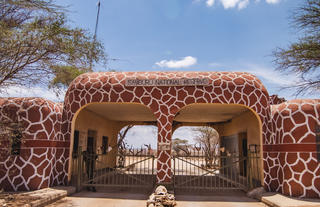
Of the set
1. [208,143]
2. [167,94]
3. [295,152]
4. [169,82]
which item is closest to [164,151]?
[167,94]

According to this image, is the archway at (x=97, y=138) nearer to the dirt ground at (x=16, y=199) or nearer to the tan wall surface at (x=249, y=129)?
the dirt ground at (x=16, y=199)

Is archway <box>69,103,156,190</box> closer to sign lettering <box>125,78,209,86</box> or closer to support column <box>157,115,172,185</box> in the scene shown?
sign lettering <box>125,78,209,86</box>

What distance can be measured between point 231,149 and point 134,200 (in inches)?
280

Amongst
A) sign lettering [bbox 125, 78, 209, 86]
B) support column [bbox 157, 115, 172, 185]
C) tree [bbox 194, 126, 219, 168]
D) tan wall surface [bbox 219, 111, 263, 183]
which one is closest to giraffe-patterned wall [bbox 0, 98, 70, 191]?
sign lettering [bbox 125, 78, 209, 86]

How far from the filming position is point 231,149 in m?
12.8

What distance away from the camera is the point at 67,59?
7.27m

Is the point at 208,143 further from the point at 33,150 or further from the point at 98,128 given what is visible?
the point at 33,150

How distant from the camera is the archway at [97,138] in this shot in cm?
855

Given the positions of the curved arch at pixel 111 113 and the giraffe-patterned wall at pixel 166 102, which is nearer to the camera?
the giraffe-patterned wall at pixel 166 102

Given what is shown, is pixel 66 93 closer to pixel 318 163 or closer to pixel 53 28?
pixel 53 28

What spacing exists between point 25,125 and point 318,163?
8.73 meters

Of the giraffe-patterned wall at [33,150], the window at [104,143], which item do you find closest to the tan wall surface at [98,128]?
the window at [104,143]

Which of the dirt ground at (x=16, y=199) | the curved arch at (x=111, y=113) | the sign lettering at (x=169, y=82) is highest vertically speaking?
the sign lettering at (x=169, y=82)

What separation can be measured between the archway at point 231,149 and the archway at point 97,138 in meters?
2.23
